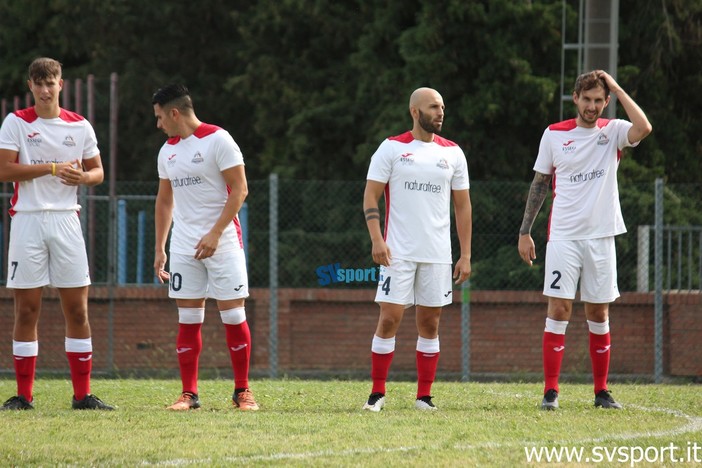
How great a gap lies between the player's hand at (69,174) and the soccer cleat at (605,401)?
3.81 m

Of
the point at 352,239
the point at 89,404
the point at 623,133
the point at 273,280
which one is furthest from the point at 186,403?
the point at 352,239

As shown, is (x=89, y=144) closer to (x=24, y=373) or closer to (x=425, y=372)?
(x=24, y=373)

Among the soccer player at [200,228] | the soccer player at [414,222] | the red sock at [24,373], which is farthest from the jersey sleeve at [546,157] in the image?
the red sock at [24,373]

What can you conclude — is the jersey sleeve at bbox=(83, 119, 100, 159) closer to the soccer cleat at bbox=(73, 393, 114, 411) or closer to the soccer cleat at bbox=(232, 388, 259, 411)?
Result: the soccer cleat at bbox=(73, 393, 114, 411)

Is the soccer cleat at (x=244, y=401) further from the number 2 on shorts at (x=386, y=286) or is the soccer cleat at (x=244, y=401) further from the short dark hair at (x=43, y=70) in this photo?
the short dark hair at (x=43, y=70)

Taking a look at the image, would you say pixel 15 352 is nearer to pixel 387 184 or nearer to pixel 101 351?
pixel 387 184

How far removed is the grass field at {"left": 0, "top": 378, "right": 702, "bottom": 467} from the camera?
595cm

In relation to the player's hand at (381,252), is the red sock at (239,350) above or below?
below

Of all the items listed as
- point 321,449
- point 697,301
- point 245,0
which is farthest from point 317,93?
point 321,449

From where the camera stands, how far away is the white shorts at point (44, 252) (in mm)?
7938

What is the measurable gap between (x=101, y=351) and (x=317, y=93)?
914 centimetres

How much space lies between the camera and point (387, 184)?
817cm

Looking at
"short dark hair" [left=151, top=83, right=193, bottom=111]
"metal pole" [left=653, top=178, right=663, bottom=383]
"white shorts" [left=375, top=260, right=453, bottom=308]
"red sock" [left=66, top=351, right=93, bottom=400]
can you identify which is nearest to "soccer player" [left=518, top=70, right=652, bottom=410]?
"white shorts" [left=375, top=260, right=453, bottom=308]

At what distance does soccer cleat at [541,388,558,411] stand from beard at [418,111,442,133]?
6.39 feet
